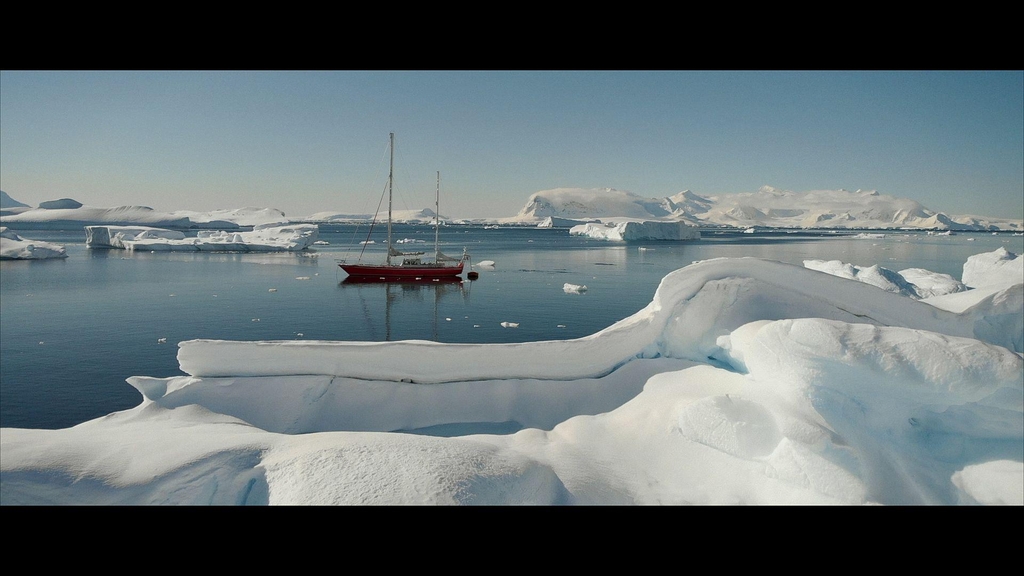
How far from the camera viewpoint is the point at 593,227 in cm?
6366

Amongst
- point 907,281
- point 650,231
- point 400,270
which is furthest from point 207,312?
point 650,231

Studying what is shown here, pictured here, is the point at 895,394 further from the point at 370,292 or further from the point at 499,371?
the point at 370,292

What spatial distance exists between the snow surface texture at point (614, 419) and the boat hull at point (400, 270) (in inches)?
759

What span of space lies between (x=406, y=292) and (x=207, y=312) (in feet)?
25.6

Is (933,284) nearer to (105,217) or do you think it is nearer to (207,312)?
(207,312)

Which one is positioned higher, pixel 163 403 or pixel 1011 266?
pixel 1011 266

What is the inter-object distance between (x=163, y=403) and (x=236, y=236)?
38.4 meters

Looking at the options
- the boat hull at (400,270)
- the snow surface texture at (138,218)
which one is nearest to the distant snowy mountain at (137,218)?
the snow surface texture at (138,218)

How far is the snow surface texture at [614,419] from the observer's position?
293cm

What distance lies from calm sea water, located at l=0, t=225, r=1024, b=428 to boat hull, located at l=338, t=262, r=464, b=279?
3.24ft

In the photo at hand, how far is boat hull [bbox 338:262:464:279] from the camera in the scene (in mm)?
24141

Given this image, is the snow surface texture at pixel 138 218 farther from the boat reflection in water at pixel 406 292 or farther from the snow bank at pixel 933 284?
the snow bank at pixel 933 284

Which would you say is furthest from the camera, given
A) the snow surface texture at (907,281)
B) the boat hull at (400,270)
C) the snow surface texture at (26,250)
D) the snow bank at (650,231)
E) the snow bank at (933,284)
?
the snow bank at (650,231)
